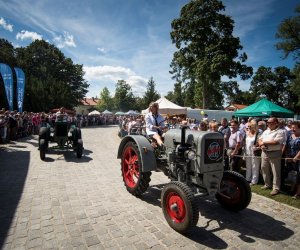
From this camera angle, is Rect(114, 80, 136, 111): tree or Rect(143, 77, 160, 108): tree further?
Rect(114, 80, 136, 111): tree

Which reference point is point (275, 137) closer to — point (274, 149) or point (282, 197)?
point (274, 149)

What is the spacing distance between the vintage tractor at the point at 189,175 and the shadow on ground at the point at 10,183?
230 cm

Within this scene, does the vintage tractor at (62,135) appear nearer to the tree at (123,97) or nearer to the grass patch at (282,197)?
the grass patch at (282,197)

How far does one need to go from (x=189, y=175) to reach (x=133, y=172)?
1659 millimetres

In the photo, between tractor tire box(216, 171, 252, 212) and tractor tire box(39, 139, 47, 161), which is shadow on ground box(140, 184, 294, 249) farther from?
tractor tire box(39, 139, 47, 161)

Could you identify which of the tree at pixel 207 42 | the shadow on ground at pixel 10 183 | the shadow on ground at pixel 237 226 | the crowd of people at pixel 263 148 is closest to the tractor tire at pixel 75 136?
the shadow on ground at pixel 10 183

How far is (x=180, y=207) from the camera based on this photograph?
12.2 ft

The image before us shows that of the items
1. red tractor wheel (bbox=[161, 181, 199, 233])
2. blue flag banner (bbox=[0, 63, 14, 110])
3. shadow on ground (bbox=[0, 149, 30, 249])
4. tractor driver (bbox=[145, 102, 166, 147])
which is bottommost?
shadow on ground (bbox=[0, 149, 30, 249])

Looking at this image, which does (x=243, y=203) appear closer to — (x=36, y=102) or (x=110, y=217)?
(x=110, y=217)

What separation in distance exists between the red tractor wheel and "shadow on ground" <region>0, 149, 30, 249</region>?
2.36m

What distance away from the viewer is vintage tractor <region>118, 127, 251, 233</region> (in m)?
3.66

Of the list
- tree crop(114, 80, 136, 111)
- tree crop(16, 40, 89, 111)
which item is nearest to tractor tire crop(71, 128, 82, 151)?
tree crop(16, 40, 89, 111)

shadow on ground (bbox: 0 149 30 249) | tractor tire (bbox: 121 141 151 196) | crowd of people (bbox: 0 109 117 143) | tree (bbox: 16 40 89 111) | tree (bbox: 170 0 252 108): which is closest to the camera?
shadow on ground (bbox: 0 149 30 249)

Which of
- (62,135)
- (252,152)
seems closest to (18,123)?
(62,135)
